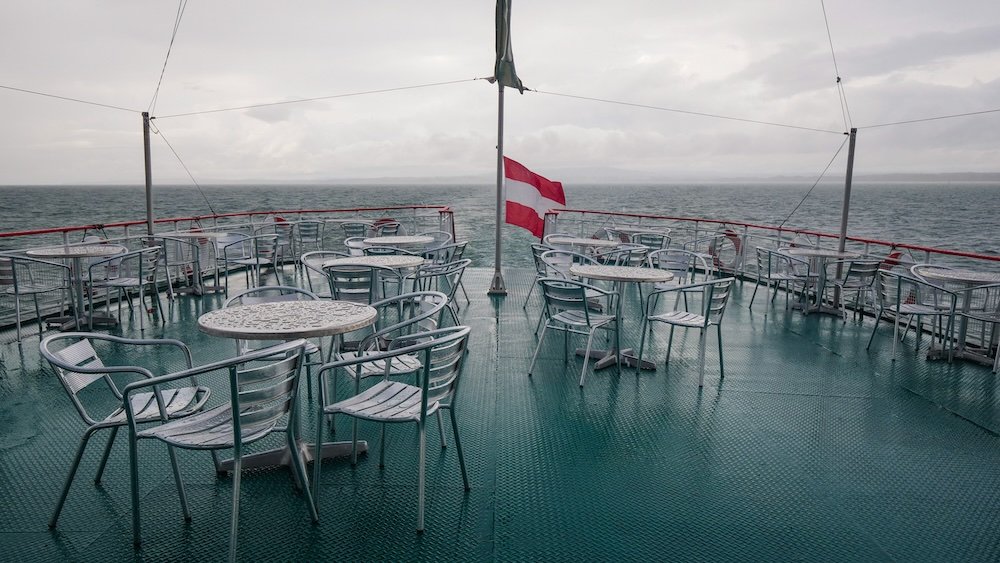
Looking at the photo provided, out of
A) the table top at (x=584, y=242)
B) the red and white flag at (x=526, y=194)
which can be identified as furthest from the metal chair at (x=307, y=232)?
the table top at (x=584, y=242)

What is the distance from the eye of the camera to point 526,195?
6.87m

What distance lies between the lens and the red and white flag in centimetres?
682

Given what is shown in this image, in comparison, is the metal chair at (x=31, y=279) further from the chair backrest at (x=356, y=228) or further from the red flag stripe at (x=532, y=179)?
the red flag stripe at (x=532, y=179)

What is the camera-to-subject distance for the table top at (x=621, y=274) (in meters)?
4.10

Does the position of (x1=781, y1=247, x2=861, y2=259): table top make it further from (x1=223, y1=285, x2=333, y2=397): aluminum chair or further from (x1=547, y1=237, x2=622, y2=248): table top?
(x1=223, y1=285, x2=333, y2=397): aluminum chair

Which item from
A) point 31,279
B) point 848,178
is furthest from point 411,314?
point 848,178

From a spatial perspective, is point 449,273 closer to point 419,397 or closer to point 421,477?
point 419,397

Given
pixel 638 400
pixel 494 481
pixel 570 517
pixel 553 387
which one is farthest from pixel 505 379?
pixel 570 517

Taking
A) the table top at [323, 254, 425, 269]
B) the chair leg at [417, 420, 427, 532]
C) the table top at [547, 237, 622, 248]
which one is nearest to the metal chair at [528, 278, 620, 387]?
the table top at [323, 254, 425, 269]

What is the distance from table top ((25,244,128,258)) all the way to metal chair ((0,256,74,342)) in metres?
0.09

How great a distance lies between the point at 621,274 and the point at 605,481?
185cm

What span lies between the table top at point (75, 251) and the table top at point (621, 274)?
404 centimetres

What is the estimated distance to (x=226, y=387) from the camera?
391 cm

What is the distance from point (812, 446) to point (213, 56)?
9.71 m
